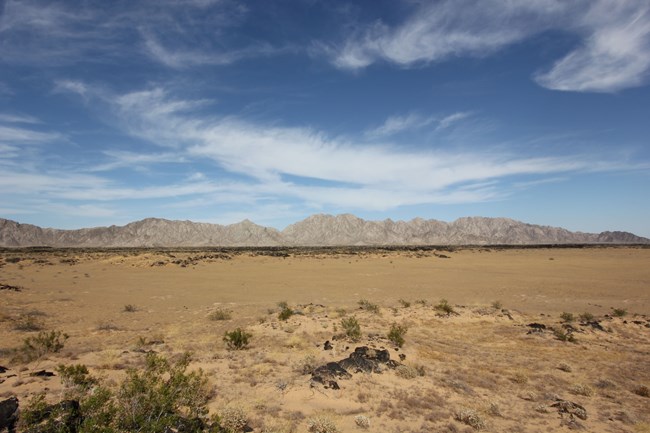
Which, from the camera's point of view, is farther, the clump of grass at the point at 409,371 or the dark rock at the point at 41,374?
the clump of grass at the point at 409,371

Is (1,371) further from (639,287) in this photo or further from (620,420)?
(639,287)

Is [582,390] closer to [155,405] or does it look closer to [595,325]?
[595,325]

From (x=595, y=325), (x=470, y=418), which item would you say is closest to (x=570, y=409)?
(x=470, y=418)

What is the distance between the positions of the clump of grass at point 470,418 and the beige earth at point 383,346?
0.10ft

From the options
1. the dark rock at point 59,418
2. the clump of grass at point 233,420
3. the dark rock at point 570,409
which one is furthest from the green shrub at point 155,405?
the dark rock at point 570,409

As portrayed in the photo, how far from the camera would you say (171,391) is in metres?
6.70

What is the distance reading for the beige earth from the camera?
8289mm

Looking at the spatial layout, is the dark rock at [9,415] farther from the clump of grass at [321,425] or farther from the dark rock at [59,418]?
the clump of grass at [321,425]

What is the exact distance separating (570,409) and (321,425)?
227 inches

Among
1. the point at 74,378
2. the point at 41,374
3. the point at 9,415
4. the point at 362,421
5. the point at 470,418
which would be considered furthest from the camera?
the point at 41,374

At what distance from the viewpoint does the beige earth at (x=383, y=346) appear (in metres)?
8.29

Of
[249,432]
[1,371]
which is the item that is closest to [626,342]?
[249,432]

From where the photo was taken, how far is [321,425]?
7.29 metres

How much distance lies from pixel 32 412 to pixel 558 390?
11.5m
